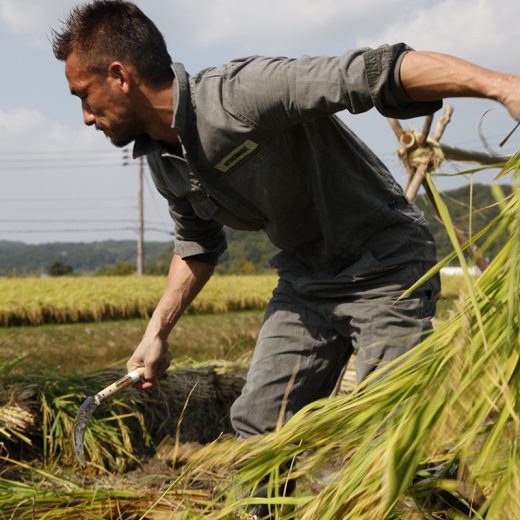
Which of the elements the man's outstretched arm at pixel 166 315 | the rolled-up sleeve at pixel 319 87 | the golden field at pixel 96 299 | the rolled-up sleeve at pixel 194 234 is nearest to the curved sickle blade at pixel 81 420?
the man's outstretched arm at pixel 166 315

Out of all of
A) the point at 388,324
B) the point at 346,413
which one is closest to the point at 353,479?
the point at 346,413

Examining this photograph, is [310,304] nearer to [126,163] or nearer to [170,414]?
[170,414]

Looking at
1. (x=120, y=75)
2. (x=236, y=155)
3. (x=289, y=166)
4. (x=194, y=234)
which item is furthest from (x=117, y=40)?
(x=194, y=234)

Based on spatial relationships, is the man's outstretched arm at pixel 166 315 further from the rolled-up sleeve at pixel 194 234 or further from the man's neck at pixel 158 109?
the man's neck at pixel 158 109

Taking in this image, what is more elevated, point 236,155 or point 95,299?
point 236,155

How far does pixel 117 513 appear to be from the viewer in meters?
2.38

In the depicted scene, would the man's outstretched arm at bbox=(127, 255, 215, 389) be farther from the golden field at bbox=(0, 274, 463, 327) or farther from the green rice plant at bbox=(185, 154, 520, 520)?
the golden field at bbox=(0, 274, 463, 327)

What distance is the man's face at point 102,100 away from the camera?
2.43 m

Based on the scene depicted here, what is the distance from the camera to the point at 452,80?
1.79 meters

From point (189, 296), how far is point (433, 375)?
188 centimetres

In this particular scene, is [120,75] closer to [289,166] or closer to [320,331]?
[289,166]

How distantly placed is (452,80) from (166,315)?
5.04ft

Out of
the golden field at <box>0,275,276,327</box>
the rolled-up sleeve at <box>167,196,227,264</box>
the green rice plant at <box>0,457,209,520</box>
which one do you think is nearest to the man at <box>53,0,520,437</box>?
the rolled-up sleeve at <box>167,196,227,264</box>

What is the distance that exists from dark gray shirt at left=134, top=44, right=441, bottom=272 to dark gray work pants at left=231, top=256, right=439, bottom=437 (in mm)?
77
